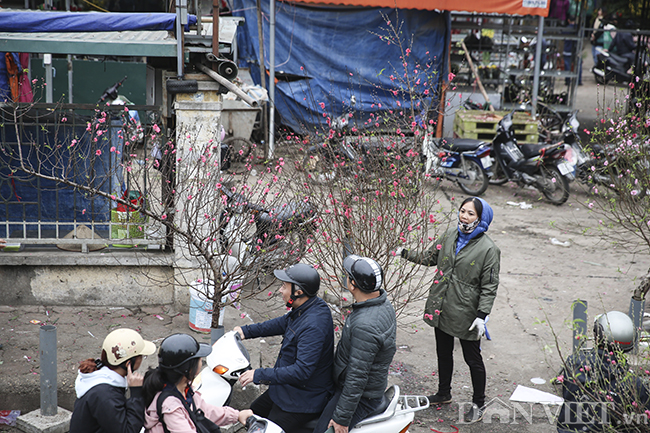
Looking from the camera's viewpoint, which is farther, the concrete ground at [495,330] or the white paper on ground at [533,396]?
the white paper on ground at [533,396]

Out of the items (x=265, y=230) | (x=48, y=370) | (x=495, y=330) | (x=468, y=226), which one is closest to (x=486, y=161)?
(x=495, y=330)

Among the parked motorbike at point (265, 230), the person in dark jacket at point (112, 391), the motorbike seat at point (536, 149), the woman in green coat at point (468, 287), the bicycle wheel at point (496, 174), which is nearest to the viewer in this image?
the person in dark jacket at point (112, 391)

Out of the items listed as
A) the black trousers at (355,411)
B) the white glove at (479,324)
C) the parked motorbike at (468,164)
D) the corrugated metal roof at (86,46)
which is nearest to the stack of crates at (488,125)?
the parked motorbike at (468,164)

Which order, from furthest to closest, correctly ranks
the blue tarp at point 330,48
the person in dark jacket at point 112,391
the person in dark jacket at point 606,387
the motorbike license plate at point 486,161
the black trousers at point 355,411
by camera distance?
the blue tarp at point 330,48, the motorbike license plate at point 486,161, the black trousers at point 355,411, the person in dark jacket at point 606,387, the person in dark jacket at point 112,391

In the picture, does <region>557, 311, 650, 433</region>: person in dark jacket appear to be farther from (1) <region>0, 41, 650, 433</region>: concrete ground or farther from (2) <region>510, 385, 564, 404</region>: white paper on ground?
(2) <region>510, 385, 564, 404</region>: white paper on ground

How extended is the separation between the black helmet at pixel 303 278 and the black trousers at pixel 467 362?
5.31ft

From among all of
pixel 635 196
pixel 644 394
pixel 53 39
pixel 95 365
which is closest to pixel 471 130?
pixel 635 196

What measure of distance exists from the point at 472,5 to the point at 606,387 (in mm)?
10159

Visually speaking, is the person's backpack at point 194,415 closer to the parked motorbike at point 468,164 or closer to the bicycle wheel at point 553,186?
the parked motorbike at point 468,164

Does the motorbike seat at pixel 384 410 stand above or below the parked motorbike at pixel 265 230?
below

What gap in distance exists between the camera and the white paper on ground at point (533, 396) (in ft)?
16.5

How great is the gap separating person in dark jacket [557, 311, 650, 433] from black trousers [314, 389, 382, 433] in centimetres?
110

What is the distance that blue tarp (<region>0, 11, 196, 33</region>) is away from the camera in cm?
566

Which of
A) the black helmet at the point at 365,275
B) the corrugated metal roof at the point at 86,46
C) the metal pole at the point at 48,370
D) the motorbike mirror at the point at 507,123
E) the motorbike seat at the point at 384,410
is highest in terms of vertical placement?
the corrugated metal roof at the point at 86,46
